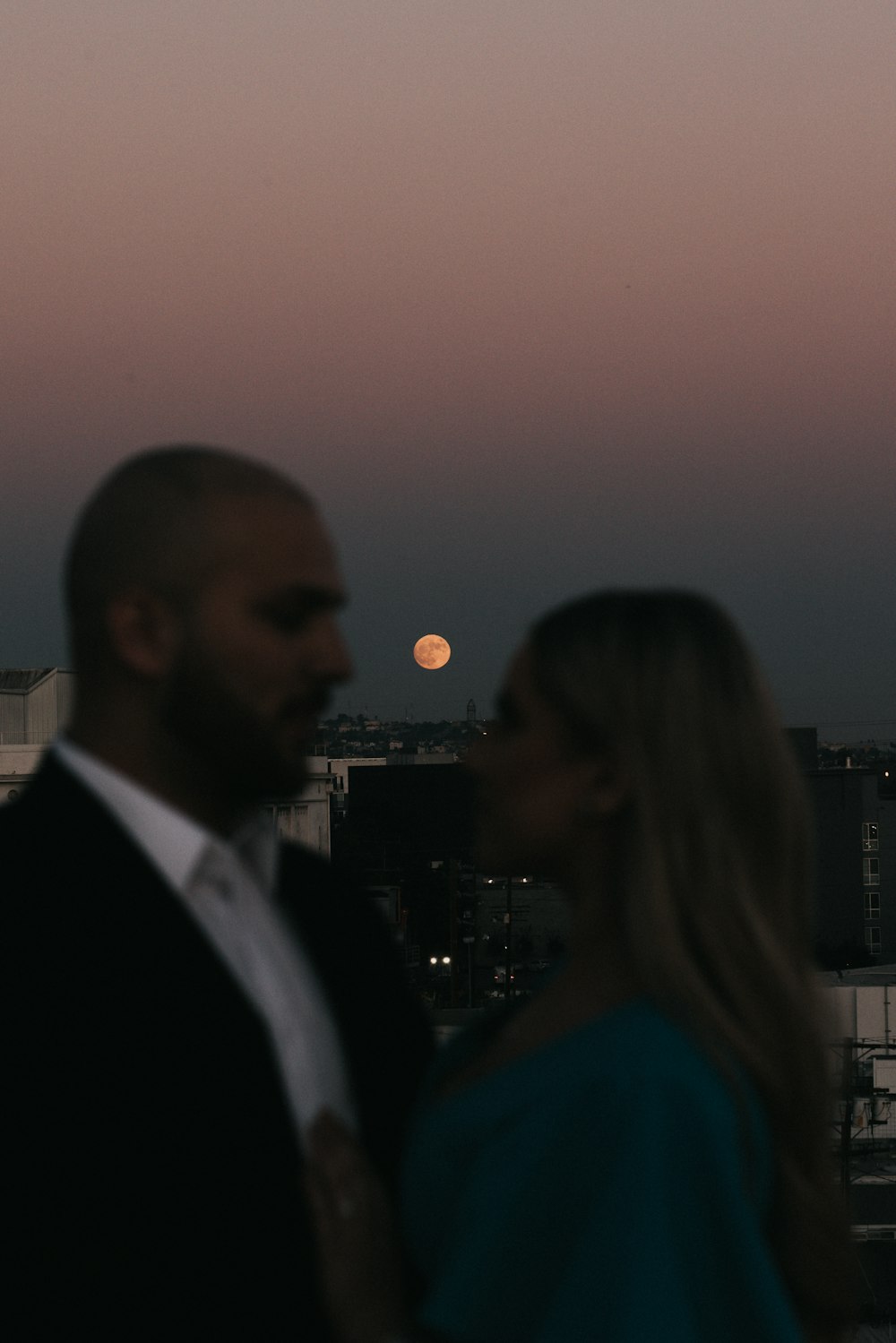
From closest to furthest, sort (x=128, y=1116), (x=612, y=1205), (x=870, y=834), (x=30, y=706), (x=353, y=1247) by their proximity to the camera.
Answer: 1. (x=612, y=1205)
2. (x=128, y=1116)
3. (x=353, y=1247)
4. (x=30, y=706)
5. (x=870, y=834)

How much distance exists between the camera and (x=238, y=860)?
2.36 m

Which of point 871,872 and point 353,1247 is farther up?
point 353,1247

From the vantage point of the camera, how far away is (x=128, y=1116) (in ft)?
6.79

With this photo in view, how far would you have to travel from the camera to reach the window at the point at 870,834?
66.2 m

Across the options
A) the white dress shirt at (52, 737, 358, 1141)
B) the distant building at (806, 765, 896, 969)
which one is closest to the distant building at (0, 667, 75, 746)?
the distant building at (806, 765, 896, 969)

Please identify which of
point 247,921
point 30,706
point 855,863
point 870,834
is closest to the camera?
point 247,921

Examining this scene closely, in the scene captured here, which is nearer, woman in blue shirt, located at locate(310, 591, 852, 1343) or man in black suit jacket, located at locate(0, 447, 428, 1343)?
woman in blue shirt, located at locate(310, 591, 852, 1343)

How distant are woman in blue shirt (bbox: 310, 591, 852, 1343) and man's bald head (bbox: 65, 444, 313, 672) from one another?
48 cm

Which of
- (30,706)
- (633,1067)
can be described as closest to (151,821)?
(633,1067)

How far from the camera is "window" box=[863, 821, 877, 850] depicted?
66188mm

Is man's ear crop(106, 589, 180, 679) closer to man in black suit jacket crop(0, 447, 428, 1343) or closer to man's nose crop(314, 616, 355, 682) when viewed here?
man in black suit jacket crop(0, 447, 428, 1343)

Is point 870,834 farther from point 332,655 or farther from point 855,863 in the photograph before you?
point 332,655

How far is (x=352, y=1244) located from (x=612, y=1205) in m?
0.47

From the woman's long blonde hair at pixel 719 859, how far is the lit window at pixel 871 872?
66.2m
